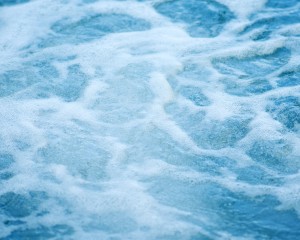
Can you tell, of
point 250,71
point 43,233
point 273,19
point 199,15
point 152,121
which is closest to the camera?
point 43,233

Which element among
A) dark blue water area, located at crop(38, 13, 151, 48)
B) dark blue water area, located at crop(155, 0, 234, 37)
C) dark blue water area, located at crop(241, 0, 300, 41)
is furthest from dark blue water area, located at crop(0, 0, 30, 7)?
dark blue water area, located at crop(241, 0, 300, 41)

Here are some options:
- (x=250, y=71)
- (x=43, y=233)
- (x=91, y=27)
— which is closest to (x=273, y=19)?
(x=250, y=71)

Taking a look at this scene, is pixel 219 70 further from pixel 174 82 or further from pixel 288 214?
pixel 288 214

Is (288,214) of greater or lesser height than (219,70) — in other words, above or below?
below

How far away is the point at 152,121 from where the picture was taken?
329cm

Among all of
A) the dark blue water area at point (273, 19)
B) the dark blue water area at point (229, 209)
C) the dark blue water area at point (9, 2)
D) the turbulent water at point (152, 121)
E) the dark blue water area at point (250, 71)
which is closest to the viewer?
the dark blue water area at point (229, 209)

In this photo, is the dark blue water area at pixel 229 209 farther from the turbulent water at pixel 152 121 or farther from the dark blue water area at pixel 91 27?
the dark blue water area at pixel 91 27

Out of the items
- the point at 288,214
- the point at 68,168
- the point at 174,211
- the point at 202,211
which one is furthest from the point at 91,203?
the point at 288,214

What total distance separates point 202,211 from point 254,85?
1.58 m

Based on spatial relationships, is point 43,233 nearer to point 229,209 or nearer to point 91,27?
point 229,209

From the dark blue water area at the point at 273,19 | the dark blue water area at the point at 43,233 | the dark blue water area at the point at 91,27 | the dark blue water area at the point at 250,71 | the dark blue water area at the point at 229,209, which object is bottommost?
the dark blue water area at the point at 43,233

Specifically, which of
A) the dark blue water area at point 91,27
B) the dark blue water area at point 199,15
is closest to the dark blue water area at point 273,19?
the dark blue water area at point 199,15

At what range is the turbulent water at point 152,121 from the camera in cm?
257

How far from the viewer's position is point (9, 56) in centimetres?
415
